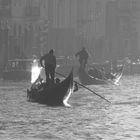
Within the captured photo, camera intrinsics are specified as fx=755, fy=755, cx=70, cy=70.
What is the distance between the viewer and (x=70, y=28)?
75188mm

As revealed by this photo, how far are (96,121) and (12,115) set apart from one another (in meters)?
3.06

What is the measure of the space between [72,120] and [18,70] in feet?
102

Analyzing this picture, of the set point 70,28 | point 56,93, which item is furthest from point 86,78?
point 70,28

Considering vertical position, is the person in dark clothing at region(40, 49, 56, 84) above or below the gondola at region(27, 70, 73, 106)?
above

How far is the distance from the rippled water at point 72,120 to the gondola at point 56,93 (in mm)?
315

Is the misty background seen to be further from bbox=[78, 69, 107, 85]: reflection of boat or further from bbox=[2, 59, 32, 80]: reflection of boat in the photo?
bbox=[78, 69, 107, 85]: reflection of boat

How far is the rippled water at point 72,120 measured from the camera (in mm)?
19703

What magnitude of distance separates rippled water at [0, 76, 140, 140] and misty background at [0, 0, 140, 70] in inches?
1197

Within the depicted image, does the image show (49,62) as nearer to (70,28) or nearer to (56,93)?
(56,93)

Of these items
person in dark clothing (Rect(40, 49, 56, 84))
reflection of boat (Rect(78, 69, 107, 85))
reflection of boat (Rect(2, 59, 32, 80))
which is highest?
person in dark clothing (Rect(40, 49, 56, 84))

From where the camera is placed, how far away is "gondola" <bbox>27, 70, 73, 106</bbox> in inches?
1038

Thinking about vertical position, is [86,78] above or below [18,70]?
above

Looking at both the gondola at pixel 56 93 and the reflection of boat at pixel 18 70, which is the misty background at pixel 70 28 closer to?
the reflection of boat at pixel 18 70

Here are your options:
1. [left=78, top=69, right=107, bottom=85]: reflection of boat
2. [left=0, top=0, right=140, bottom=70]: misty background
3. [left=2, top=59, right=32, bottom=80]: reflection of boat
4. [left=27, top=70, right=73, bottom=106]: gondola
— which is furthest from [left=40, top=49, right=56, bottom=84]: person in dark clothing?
[left=0, top=0, right=140, bottom=70]: misty background
